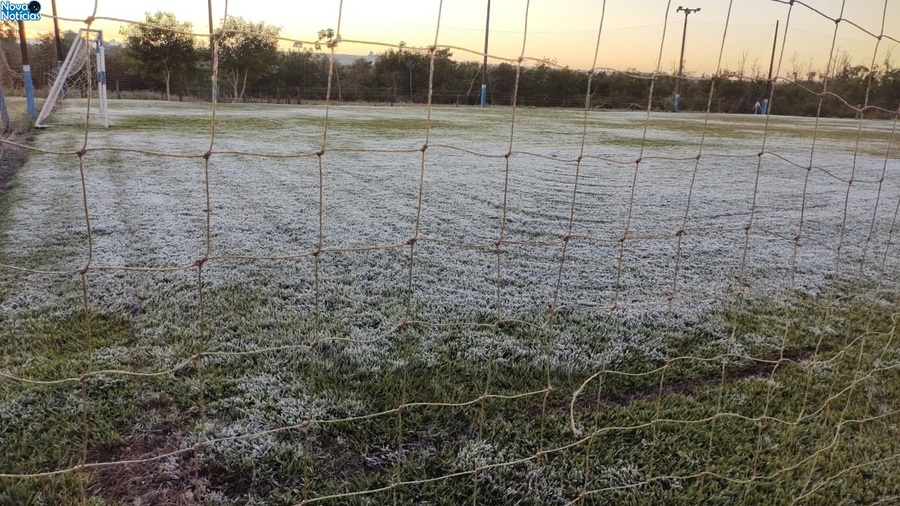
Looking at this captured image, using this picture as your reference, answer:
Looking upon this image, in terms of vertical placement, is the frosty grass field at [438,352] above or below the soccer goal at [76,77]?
below

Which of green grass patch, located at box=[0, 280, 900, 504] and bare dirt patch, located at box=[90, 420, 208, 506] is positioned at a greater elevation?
green grass patch, located at box=[0, 280, 900, 504]

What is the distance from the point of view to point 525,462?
149cm

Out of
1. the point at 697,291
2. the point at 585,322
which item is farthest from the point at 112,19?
the point at 697,291

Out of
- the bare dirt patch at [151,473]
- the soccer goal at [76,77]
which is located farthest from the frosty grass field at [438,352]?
the soccer goal at [76,77]

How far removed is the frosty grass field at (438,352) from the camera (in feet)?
4.71

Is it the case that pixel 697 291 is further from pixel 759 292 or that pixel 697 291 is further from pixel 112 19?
pixel 112 19

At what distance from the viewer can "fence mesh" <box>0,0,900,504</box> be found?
4.65 feet

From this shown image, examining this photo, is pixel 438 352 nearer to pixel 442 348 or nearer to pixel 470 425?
pixel 442 348

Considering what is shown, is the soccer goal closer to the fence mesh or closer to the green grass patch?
the fence mesh

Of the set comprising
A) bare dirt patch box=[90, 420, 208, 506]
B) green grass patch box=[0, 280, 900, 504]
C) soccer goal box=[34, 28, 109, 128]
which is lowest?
bare dirt patch box=[90, 420, 208, 506]

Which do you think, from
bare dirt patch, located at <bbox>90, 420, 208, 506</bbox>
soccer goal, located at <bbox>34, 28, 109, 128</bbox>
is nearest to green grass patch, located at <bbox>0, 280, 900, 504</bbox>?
bare dirt patch, located at <bbox>90, 420, 208, 506</bbox>

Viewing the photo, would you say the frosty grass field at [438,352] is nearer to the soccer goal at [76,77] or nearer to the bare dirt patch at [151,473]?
the bare dirt patch at [151,473]

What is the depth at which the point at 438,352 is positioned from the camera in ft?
6.56

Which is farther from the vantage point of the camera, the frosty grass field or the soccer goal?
the soccer goal
